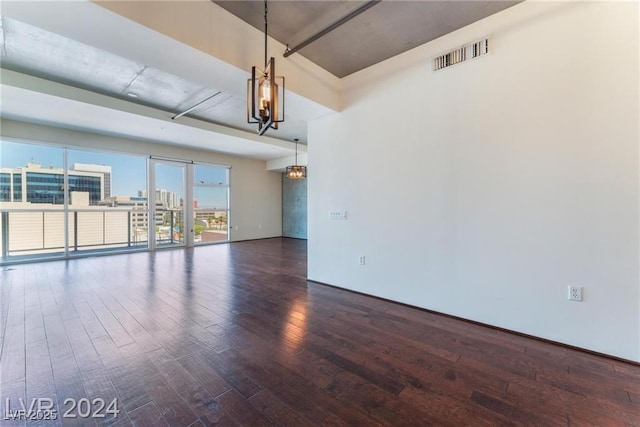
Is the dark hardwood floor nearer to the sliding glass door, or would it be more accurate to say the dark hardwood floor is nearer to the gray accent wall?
the sliding glass door

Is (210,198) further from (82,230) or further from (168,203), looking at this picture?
(82,230)

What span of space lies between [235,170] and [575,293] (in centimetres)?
902

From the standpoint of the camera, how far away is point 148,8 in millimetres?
2082

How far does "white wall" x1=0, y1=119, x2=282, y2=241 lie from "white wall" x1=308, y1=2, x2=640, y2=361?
6.33m

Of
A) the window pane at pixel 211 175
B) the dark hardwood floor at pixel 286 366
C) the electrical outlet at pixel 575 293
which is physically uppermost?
the window pane at pixel 211 175

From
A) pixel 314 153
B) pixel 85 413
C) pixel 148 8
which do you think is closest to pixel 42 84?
pixel 148 8

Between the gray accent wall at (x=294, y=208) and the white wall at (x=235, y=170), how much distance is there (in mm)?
224

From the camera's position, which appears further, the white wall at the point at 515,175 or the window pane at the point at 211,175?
the window pane at the point at 211,175

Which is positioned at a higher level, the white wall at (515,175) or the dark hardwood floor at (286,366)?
the white wall at (515,175)

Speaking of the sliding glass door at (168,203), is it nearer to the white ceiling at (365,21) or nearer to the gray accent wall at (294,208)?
the gray accent wall at (294,208)

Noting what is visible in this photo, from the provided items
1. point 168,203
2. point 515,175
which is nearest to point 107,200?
point 168,203

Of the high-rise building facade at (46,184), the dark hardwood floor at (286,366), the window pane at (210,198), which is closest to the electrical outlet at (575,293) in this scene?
the dark hardwood floor at (286,366)

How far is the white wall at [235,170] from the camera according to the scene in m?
5.66

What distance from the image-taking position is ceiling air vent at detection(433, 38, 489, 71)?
2.66 metres
